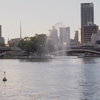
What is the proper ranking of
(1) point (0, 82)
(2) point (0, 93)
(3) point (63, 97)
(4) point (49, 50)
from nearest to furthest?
(3) point (63, 97) → (2) point (0, 93) → (1) point (0, 82) → (4) point (49, 50)

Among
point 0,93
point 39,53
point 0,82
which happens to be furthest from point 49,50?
point 0,93

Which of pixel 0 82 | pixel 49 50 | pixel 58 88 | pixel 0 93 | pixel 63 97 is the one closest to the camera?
pixel 63 97

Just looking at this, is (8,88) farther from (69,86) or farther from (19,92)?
(69,86)

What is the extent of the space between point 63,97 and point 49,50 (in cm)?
10220

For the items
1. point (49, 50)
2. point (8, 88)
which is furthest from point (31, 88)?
point (49, 50)

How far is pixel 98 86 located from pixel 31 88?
21.4 ft

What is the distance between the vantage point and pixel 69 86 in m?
36.8

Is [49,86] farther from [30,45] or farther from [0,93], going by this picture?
[30,45]

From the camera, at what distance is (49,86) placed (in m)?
36.8

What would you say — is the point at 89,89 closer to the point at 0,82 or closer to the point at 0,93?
the point at 0,93

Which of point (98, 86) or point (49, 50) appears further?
point (49, 50)

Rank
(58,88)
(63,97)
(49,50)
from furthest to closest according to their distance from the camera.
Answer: (49,50) → (58,88) → (63,97)

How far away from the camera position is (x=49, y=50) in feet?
434

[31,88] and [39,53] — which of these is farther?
[39,53]
